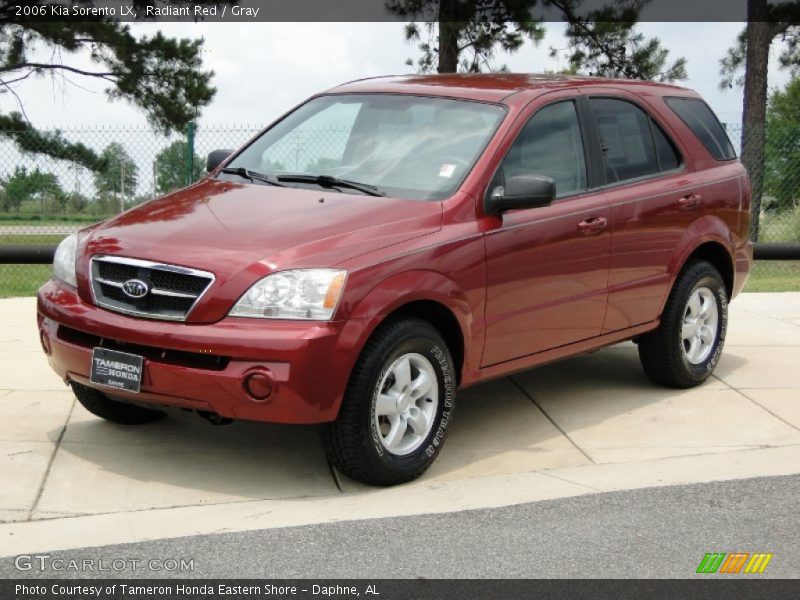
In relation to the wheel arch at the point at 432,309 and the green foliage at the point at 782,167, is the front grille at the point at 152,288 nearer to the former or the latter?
the wheel arch at the point at 432,309

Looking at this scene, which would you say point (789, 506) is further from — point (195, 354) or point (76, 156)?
point (76, 156)

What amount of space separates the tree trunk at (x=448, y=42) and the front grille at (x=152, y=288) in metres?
15.3

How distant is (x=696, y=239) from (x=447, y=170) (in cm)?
210

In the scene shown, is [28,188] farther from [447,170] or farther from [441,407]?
[441,407]

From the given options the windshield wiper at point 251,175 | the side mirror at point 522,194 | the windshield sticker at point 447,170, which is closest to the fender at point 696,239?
the side mirror at point 522,194

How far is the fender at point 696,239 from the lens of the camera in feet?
24.8

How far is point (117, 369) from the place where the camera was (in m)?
5.64

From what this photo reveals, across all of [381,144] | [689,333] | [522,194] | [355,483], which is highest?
[381,144]

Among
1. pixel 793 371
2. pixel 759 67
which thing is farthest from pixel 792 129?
pixel 793 371

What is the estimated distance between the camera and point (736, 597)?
4.61m

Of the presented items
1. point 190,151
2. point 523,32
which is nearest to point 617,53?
point 523,32

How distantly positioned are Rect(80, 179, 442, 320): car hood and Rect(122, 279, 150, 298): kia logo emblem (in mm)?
125

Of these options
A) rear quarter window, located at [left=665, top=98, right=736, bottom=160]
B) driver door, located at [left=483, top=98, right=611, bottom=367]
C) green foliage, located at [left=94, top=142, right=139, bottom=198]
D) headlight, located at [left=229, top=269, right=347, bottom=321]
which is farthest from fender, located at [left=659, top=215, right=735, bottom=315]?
green foliage, located at [left=94, top=142, right=139, bottom=198]

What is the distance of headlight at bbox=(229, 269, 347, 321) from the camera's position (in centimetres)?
539
